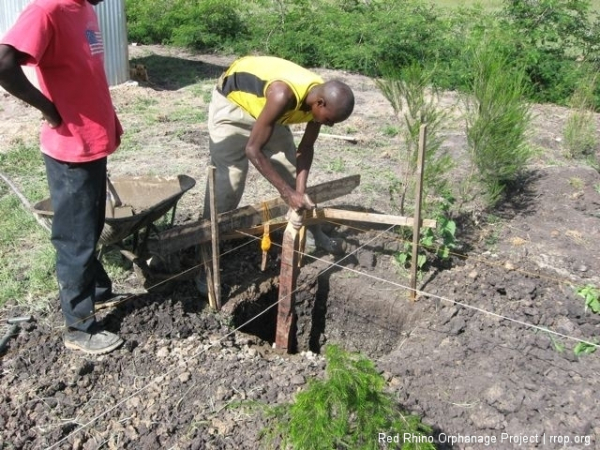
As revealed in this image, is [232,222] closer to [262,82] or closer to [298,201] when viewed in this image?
[298,201]

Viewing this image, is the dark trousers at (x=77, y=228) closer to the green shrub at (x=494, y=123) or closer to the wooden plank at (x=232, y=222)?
the wooden plank at (x=232, y=222)

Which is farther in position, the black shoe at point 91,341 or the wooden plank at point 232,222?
the wooden plank at point 232,222

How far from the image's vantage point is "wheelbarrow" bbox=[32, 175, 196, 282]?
3.59 metres

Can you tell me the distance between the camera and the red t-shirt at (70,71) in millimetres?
2738

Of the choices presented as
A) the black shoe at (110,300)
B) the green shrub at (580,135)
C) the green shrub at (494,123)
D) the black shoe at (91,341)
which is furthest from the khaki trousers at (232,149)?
the green shrub at (580,135)

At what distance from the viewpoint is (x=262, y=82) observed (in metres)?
3.68

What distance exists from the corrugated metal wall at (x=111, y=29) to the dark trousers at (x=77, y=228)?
20.6 ft

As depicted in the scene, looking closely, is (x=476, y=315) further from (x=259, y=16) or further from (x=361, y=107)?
(x=259, y=16)

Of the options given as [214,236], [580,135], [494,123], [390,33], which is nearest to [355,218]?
[214,236]

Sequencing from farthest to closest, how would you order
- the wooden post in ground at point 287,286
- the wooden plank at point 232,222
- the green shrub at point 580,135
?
the green shrub at point 580,135
the wooden post in ground at point 287,286
the wooden plank at point 232,222

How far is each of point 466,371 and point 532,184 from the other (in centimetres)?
313

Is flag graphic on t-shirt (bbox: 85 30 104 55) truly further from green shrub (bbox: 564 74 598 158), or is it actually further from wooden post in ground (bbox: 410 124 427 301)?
green shrub (bbox: 564 74 598 158)

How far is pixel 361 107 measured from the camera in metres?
8.83

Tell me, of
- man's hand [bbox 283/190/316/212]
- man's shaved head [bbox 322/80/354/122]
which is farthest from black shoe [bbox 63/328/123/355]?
man's shaved head [bbox 322/80/354/122]
